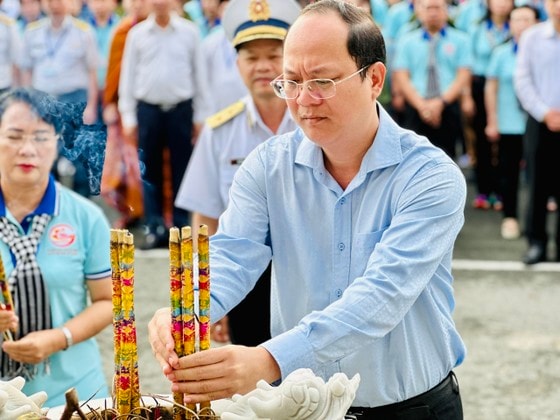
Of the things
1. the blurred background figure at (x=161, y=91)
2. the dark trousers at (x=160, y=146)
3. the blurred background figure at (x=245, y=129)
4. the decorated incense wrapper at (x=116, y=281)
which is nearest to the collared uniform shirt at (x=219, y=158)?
the blurred background figure at (x=245, y=129)

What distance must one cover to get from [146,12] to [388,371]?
278 inches

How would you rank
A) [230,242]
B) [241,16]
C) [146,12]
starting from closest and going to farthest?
[230,242] → [241,16] → [146,12]

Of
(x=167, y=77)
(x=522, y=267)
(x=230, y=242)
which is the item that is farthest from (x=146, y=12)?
(x=230, y=242)

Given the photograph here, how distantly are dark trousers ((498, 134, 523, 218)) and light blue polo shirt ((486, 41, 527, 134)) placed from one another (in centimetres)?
12

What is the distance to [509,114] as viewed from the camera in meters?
9.80

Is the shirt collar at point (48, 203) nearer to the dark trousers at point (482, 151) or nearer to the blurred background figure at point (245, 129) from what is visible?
the blurred background figure at point (245, 129)

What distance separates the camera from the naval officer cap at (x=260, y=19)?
445cm

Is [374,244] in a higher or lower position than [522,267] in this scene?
higher

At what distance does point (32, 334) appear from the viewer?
376 cm

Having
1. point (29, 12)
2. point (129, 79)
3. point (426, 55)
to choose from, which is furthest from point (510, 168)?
point (29, 12)

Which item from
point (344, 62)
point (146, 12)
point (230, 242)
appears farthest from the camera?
point (146, 12)

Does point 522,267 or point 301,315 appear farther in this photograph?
point 522,267

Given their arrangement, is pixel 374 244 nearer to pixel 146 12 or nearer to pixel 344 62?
pixel 344 62

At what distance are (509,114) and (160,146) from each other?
3.09m
